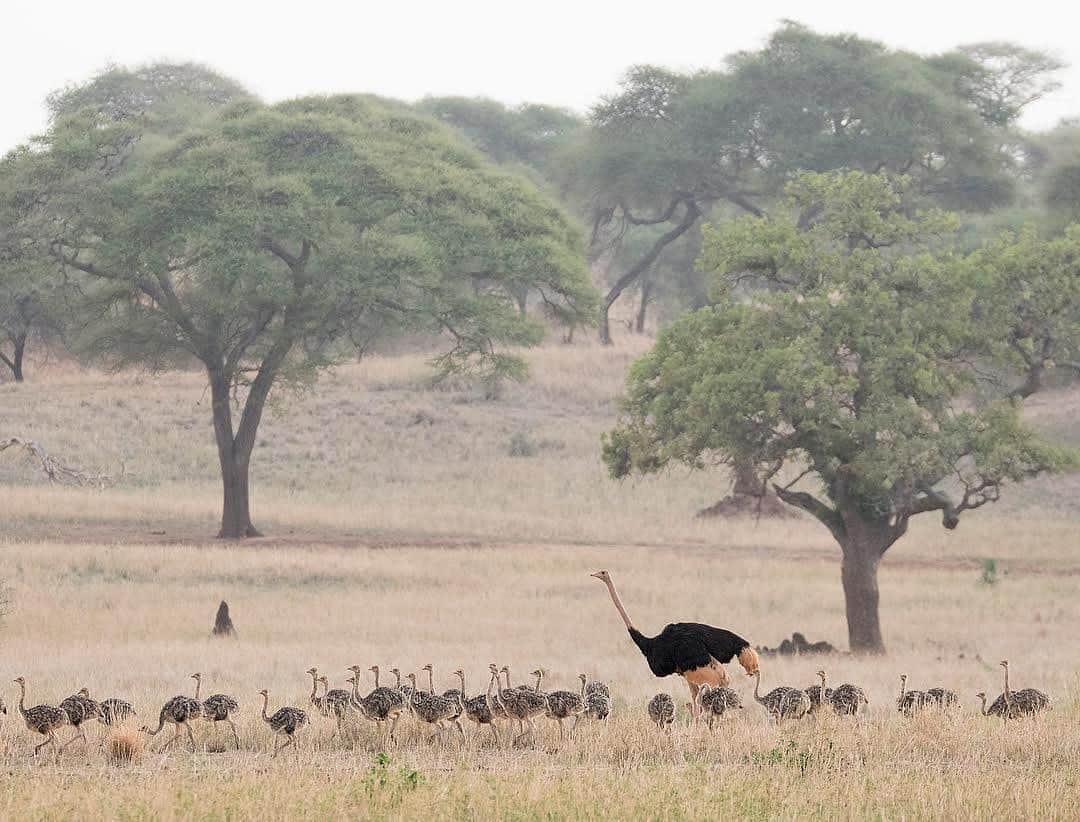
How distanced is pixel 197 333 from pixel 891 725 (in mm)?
29519

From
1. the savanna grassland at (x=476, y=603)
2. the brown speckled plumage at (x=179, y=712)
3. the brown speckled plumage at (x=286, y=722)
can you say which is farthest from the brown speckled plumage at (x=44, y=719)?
the brown speckled plumage at (x=286, y=722)

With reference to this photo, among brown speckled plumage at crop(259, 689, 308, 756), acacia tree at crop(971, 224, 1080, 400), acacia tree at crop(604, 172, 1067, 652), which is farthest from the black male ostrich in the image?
acacia tree at crop(971, 224, 1080, 400)

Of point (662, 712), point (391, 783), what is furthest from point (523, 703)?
point (391, 783)

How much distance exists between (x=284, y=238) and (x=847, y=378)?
18.4 meters

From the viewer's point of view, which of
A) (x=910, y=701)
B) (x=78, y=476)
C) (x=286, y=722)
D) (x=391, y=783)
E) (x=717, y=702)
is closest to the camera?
(x=391, y=783)

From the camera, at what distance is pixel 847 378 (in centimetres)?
2580

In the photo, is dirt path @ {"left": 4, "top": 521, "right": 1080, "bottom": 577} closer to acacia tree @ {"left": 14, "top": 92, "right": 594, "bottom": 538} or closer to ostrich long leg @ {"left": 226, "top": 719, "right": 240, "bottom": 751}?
acacia tree @ {"left": 14, "top": 92, "right": 594, "bottom": 538}

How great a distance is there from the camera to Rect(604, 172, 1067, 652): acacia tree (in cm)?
2558

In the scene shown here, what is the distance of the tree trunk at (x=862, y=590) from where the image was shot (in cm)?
2689

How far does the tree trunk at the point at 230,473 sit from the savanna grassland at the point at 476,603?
84 cm

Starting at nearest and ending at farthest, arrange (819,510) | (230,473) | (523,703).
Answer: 1. (523,703)
2. (819,510)
3. (230,473)

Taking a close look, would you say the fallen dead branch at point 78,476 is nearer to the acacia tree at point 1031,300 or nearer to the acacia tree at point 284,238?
the acacia tree at point 284,238

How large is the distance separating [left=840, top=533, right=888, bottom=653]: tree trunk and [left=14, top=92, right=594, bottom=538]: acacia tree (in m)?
14.1

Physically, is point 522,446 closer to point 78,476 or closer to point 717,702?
point 78,476
